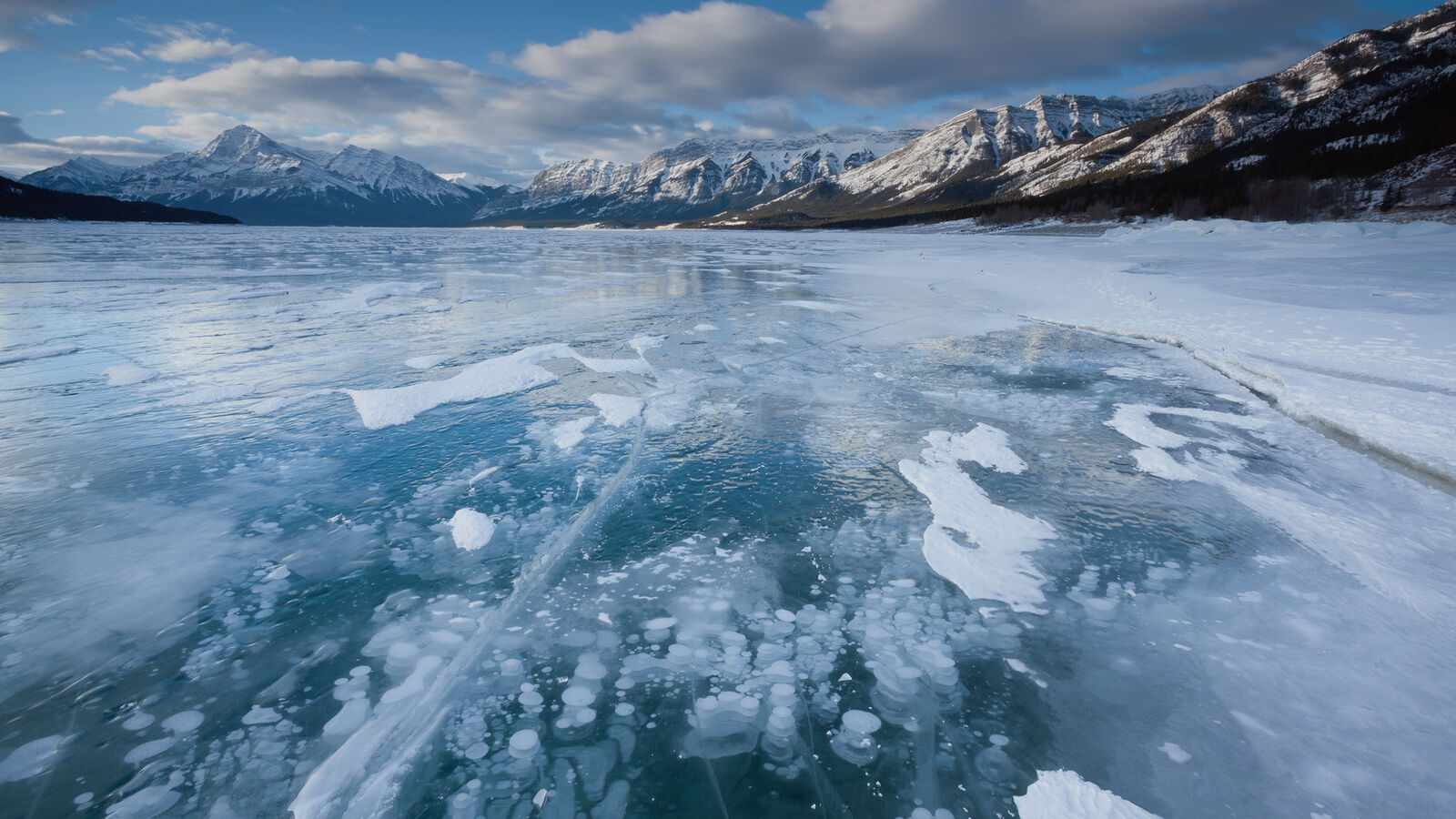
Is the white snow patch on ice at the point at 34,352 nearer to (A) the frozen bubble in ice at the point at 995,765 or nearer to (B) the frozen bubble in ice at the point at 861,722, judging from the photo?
(B) the frozen bubble in ice at the point at 861,722

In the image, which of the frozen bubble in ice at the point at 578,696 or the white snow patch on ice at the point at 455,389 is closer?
the frozen bubble in ice at the point at 578,696

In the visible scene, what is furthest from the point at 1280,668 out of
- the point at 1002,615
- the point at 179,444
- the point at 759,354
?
the point at 179,444

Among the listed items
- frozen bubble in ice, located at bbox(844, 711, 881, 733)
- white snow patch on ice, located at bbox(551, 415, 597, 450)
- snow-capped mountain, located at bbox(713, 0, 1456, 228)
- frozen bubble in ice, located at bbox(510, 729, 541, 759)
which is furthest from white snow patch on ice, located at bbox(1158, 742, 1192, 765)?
snow-capped mountain, located at bbox(713, 0, 1456, 228)

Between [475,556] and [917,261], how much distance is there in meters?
28.9

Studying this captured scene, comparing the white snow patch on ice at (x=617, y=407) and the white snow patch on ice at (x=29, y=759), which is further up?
the white snow patch on ice at (x=617, y=407)

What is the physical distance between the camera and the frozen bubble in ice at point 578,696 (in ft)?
9.10

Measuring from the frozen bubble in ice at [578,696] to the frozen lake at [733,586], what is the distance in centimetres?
2

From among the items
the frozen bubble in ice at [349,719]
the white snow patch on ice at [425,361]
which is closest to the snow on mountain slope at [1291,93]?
the white snow patch on ice at [425,361]

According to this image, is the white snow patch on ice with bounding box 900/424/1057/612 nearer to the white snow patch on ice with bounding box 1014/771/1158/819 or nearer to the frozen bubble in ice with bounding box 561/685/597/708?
the white snow patch on ice with bounding box 1014/771/1158/819

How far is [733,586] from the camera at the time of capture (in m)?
3.67

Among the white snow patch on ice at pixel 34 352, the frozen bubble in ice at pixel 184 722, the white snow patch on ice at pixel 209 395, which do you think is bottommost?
the frozen bubble in ice at pixel 184 722

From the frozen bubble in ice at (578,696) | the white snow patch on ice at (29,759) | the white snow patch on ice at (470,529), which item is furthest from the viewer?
the white snow patch on ice at (470,529)

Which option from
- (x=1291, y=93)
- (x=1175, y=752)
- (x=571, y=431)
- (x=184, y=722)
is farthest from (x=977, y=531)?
(x=1291, y=93)

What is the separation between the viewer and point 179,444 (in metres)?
5.74
